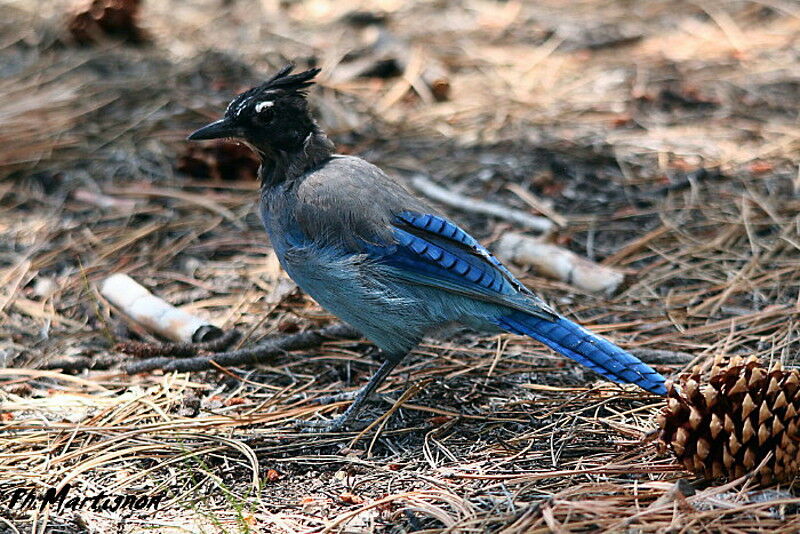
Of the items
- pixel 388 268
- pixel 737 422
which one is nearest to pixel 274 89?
pixel 388 268

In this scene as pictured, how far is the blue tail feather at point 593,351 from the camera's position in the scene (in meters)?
2.87

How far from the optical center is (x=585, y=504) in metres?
2.39

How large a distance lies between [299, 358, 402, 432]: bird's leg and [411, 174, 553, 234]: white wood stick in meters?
1.31

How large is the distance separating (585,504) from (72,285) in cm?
272

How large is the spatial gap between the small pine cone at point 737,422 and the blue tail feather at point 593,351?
0.27 metres

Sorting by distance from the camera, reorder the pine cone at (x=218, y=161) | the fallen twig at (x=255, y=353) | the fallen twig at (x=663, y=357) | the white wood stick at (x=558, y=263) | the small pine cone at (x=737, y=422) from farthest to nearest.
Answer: the pine cone at (x=218, y=161) < the white wood stick at (x=558, y=263) < the fallen twig at (x=255, y=353) < the fallen twig at (x=663, y=357) < the small pine cone at (x=737, y=422)

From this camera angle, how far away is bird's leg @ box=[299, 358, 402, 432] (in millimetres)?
3213

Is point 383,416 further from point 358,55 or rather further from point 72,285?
point 358,55

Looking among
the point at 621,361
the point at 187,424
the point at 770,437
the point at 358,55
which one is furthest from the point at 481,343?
the point at 358,55

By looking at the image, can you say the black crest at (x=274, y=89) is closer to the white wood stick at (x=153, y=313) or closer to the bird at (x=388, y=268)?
the bird at (x=388, y=268)

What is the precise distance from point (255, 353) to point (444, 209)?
4.95ft

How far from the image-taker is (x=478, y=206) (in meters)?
4.72

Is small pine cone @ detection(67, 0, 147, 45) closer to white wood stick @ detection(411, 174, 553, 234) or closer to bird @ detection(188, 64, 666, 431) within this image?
white wood stick @ detection(411, 174, 553, 234)

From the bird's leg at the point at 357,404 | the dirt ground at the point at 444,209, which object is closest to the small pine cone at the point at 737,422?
the dirt ground at the point at 444,209
